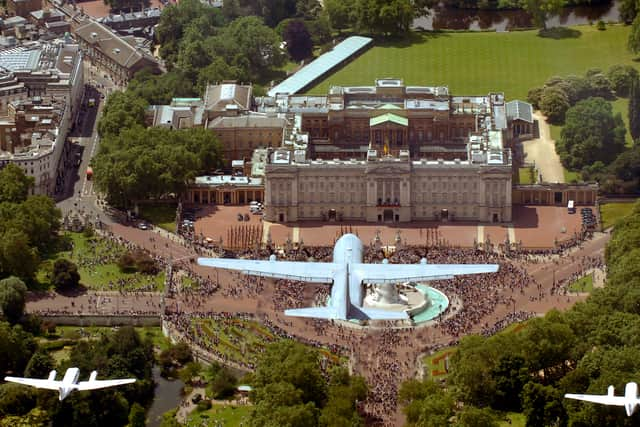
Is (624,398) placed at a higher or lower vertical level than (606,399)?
higher

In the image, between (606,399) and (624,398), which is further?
(606,399)

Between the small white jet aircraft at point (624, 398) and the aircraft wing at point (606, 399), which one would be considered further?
the aircraft wing at point (606, 399)

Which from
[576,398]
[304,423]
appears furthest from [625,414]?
[304,423]

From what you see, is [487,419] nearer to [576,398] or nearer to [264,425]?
[576,398]

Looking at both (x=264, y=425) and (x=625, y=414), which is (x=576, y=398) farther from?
(x=264, y=425)

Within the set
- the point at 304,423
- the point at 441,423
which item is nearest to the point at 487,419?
the point at 441,423

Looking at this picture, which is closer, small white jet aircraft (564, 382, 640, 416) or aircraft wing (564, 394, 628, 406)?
small white jet aircraft (564, 382, 640, 416)
